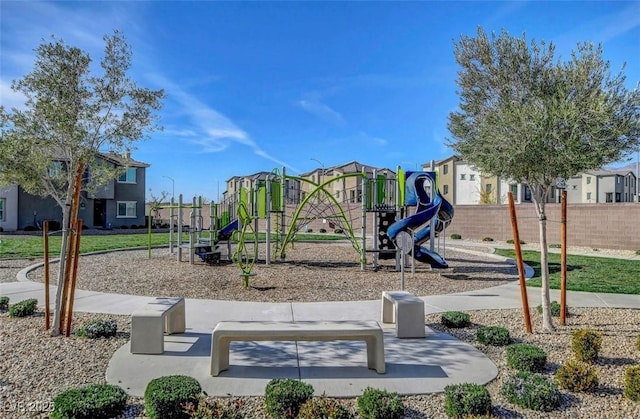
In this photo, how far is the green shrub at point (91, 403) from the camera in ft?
13.0

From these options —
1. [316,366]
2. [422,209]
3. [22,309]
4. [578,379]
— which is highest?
[422,209]

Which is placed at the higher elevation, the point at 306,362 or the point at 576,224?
the point at 576,224

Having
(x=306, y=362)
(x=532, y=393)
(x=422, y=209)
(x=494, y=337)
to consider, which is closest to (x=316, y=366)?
(x=306, y=362)

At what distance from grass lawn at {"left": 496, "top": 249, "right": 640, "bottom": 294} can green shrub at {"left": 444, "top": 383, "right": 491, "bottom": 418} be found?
26.9 ft

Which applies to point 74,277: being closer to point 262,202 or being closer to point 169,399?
point 169,399

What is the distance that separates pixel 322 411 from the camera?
3945 mm

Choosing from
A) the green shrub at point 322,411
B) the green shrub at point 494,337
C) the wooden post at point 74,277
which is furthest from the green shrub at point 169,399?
the green shrub at point 494,337

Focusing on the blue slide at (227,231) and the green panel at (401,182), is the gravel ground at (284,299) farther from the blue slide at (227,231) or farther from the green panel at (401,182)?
the green panel at (401,182)

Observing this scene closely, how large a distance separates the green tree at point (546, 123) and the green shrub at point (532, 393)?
280 cm

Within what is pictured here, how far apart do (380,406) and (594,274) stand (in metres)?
12.7

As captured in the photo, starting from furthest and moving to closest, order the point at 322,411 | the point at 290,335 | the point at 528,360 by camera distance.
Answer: the point at 528,360, the point at 290,335, the point at 322,411

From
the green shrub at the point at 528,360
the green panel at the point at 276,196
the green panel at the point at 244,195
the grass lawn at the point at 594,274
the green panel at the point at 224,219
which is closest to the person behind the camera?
the green shrub at the point at 528,360

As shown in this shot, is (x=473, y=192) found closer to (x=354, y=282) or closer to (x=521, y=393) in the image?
(x=354, y=282)

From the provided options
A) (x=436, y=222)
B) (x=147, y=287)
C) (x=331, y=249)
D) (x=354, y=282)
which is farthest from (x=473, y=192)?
(x=147, y=287)
